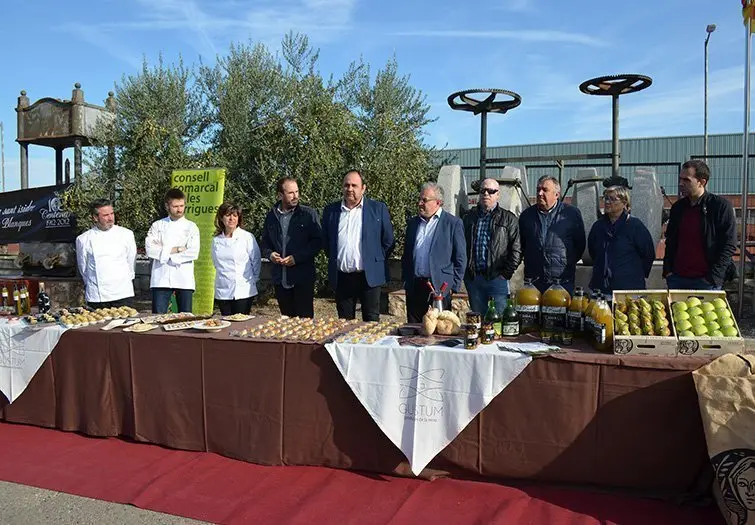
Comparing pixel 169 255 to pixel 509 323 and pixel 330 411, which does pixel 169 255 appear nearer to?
pixel 330 411

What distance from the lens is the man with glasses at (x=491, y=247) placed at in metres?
4.50

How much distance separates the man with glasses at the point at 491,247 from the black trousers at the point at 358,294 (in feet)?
2.73

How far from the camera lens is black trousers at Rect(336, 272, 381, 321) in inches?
181

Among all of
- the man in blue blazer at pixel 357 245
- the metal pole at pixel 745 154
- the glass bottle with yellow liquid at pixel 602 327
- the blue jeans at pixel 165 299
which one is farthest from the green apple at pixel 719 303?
the metal pole at pixel 745 154

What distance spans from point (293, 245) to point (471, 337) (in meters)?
2.24

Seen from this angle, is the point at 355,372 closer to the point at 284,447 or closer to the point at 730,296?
the point at 284,447

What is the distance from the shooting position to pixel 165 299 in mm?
4992

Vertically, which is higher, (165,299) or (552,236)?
(552,236)

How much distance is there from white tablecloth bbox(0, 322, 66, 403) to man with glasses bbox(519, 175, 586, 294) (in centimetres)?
353

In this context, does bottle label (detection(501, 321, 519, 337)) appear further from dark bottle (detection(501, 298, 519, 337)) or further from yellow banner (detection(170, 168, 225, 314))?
yellow banner (detection(170, 168, 225, 314))

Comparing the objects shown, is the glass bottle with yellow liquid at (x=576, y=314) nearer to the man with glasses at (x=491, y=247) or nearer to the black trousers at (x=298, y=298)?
the man with glasses at (x=491, y=247)

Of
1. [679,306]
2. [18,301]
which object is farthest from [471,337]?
[18,301]

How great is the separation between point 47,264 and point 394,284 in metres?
6.30

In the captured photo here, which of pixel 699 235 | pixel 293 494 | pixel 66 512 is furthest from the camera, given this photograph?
pixel 699 235
